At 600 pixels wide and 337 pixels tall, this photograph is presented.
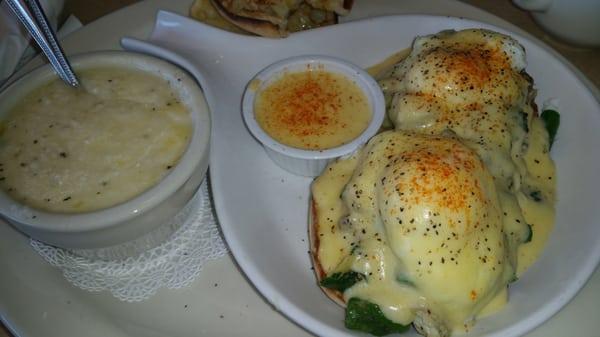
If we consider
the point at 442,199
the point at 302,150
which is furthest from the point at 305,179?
the point at 442,199

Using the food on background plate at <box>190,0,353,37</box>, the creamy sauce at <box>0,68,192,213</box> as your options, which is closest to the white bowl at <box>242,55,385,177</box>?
the food on background plate at <box>190,0,353,37</box>

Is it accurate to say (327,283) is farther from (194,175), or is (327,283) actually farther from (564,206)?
(564,206)

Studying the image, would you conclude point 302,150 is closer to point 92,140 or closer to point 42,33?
point 92,140

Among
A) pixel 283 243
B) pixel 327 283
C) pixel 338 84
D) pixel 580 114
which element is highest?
pixel 580 114

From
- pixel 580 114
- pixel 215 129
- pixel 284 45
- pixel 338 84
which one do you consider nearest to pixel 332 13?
pixel 284 45

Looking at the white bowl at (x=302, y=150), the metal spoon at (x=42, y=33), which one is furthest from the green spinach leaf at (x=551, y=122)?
the metal spoon at (x=42, y=33)

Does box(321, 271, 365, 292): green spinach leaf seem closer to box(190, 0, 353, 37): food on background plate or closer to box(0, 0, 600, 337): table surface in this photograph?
box(190, 0, 353, 37): food on background plate
